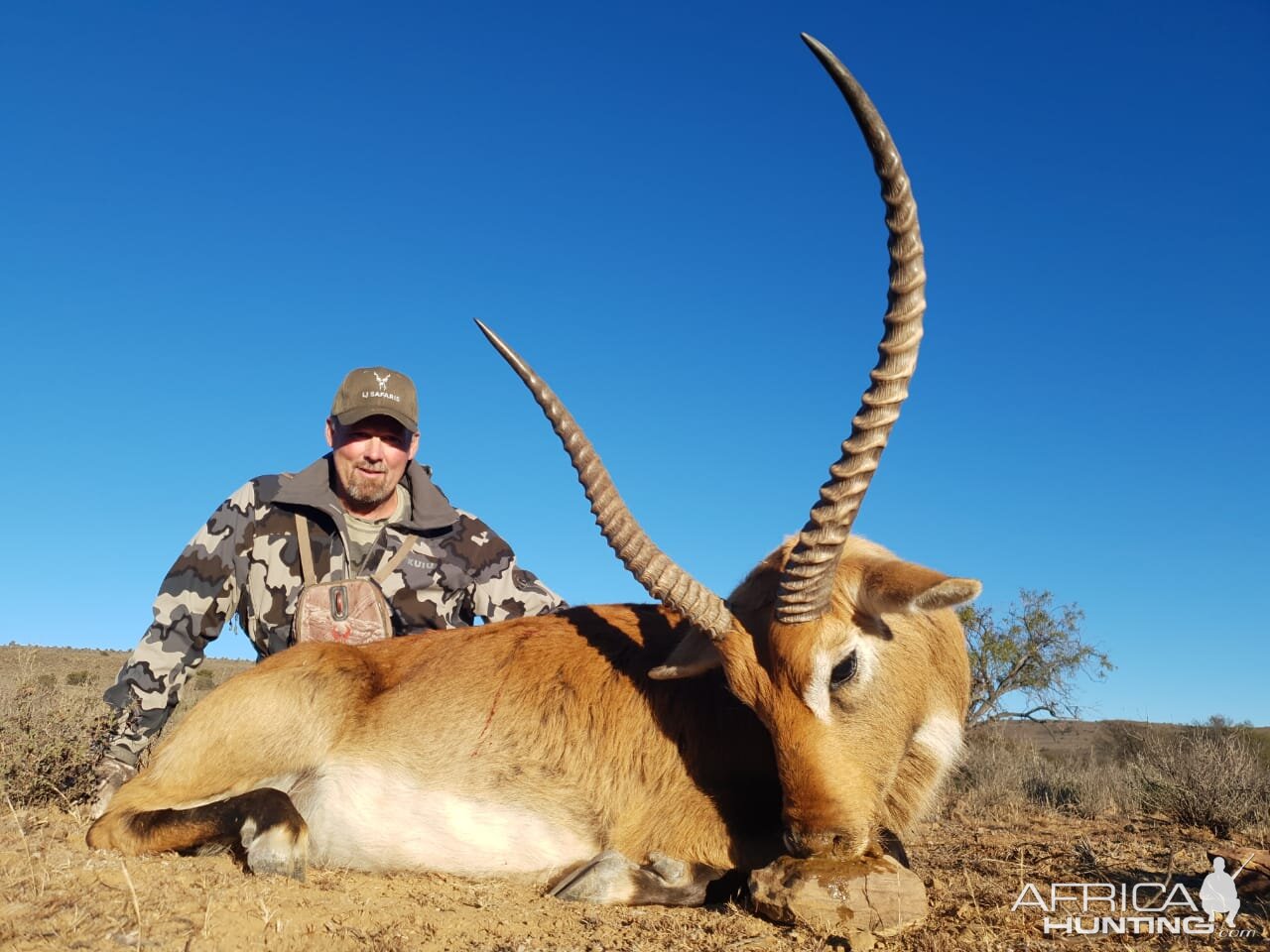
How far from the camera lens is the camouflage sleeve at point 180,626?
22.0 feet

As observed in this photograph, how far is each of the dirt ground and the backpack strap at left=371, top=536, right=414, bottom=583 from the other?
2.65 m

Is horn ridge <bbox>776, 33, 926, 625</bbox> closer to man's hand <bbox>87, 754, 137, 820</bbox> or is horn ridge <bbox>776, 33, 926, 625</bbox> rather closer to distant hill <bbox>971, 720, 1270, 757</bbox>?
man's hand <bbox>87, 754, 137, 820</bbox>

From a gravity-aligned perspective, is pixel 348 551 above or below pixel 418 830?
above

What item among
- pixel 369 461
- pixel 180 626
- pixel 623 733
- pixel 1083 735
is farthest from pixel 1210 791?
pixel 1083 735

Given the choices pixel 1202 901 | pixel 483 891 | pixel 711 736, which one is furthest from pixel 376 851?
pixel 1202 901

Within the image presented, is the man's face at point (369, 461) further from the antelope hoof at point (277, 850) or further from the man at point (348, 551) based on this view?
the antelope hoof at point (277, 850)

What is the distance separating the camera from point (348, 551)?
24.4 feet

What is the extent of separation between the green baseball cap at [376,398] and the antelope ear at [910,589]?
4.40 meters

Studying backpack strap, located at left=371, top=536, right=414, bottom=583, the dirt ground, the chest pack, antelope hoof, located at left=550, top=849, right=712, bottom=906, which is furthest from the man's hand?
antelope hoof, located at left=550, top=849, right=712, bottom=906

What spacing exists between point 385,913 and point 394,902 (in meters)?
0.24

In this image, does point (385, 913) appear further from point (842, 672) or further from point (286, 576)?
point (286, 576)

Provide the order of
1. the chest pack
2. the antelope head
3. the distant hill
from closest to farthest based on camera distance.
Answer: the antelope head
the chest pack
the distant hill

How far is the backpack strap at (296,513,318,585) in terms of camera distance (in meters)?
7.27

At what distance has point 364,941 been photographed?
3.42 m
